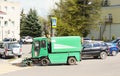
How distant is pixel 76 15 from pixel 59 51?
30.8 m

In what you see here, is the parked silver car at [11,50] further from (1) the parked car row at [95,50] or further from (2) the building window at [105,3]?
(2) the building window at [105,3]

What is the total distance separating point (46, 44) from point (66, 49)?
1.51 metres

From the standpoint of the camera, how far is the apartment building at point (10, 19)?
82769mm

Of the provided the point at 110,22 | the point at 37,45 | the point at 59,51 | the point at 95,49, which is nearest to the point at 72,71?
the point at 59,51

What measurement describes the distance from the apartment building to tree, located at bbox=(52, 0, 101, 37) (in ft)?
88.0

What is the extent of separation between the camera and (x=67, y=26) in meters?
54.8

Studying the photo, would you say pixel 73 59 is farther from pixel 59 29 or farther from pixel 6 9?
pixel 6 9

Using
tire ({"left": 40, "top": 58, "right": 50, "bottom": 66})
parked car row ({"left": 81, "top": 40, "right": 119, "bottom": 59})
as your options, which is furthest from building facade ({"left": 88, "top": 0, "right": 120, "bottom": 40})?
tire ({"left": 40, "top": 58, "right": 50, "bottom": 66})

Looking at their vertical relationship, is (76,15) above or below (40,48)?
above

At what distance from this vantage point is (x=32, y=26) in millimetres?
Answer: 85562

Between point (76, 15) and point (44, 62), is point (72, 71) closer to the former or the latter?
point (44, 62)

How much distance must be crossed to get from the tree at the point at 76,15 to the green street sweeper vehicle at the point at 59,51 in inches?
1046

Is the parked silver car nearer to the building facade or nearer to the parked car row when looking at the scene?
the parked car row

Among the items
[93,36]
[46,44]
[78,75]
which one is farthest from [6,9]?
[78,75]
